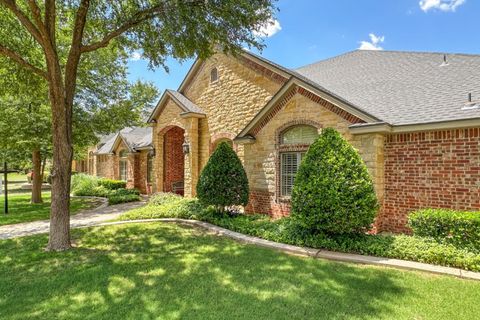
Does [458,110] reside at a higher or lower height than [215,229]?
higher

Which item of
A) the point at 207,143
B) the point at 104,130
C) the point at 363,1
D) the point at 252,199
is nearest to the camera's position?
the point at 252,199

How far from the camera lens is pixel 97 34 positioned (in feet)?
31.8

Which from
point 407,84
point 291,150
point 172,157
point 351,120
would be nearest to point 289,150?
point 291,150

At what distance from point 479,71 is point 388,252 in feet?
20.0

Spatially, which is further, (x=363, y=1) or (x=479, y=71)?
(x=363, y=1)

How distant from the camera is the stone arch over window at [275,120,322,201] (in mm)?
8898

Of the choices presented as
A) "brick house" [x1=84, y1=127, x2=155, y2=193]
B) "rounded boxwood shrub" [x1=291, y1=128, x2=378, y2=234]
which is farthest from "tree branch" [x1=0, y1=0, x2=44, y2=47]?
"brick house" [x1=84, y1=127, x2=155, y2=193]

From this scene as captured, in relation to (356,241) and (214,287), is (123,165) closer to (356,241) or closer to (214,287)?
(214,287)

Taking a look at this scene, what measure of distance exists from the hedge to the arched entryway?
22.2 ft

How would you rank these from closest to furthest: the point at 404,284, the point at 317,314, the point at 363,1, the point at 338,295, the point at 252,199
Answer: the point at 317,314 → the point at 338,295 → the point at 404,284 → the point at 252,199 → the point at 363,1

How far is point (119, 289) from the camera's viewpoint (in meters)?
4.61

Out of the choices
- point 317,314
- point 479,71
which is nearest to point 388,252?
point 317,314

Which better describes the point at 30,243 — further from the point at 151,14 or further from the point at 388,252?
the point at 388,252

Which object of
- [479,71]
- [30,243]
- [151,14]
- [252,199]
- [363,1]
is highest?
[363,1]
